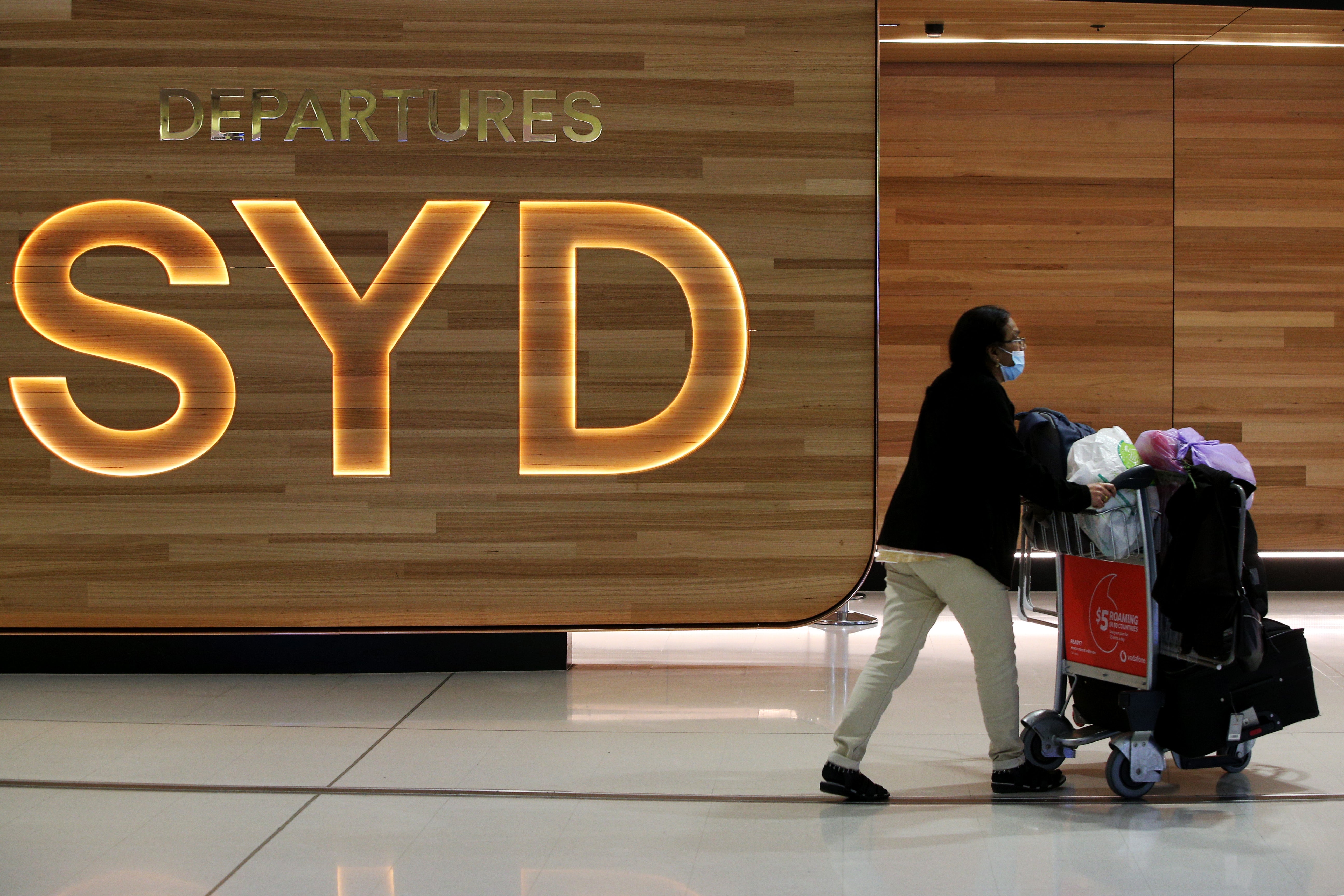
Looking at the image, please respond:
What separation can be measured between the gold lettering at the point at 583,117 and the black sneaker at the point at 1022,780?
8.90ft

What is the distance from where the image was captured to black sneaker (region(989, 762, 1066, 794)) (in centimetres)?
317

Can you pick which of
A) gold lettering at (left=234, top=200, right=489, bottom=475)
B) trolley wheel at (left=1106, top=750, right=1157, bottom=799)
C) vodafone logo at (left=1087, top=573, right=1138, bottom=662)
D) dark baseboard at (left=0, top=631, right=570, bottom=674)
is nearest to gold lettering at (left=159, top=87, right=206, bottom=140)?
gold lettering at (left=234, top=200, right=489, bottom=475)

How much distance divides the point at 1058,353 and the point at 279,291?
156 inches

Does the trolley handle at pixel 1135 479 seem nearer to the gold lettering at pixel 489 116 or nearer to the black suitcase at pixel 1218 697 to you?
the black suitcase at pixel 1218 697

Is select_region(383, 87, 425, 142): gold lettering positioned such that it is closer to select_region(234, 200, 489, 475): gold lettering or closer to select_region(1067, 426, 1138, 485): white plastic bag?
select_region(234, 200, 489, 475): gold lettering

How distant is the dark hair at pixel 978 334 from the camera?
3133 millimetres

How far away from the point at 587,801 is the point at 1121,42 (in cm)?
471

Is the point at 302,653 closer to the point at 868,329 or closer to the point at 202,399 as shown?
the point at 202,399

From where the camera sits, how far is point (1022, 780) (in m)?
3.17

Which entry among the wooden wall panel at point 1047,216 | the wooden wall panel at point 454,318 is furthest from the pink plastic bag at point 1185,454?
the wooden wall panel at point 1047,216

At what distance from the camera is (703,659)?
16.2ft

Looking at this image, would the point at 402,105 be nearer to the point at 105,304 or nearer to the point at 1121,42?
the point at 105,304

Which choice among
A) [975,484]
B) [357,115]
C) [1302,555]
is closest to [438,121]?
[357,115]

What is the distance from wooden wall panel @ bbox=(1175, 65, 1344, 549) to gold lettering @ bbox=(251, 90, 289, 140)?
450 cm
